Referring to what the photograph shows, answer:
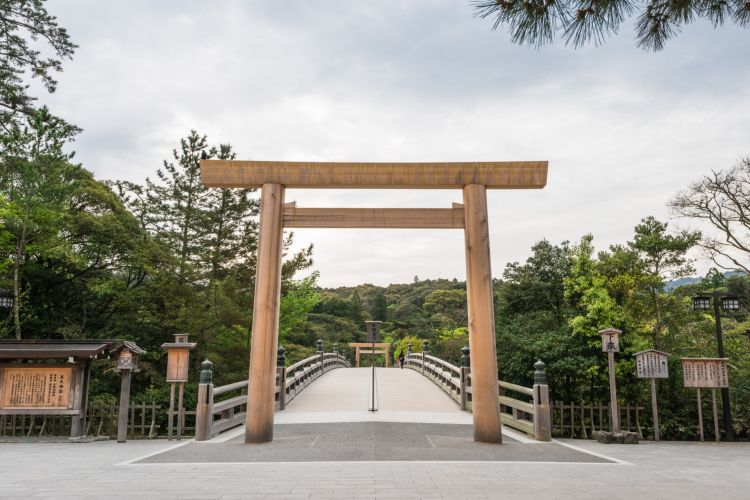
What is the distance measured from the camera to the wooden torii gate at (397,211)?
749cm

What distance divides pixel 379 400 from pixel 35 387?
7735 millimetres

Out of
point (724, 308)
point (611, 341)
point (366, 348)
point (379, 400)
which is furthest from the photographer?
point (366, 348)

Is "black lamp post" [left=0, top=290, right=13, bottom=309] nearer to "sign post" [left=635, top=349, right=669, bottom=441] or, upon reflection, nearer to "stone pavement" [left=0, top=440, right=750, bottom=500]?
"stone pavement" [left=0, top=440, right=750, bottom=500]

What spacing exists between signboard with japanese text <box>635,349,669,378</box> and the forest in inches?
44.8

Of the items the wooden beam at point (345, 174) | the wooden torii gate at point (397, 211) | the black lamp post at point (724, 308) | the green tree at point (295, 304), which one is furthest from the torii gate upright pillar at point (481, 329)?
the green tree at point (295, 304)

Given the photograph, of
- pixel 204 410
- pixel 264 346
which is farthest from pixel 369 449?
pixel 204 410

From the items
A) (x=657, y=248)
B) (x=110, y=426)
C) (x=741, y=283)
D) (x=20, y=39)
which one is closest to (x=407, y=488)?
(x=110, y=426)

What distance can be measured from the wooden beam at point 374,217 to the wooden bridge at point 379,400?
301 centimetres

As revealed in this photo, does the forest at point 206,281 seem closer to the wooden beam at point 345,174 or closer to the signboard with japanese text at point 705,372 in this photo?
the signboard with japanese text at point 705,372

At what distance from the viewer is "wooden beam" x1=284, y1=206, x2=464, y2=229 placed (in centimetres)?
797

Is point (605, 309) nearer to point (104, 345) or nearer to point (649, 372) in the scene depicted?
point (649, 372)

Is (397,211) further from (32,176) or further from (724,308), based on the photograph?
(32,176)

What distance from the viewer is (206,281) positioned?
17.1 metres

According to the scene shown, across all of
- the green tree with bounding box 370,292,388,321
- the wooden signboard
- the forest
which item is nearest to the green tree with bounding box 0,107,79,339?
the forest
